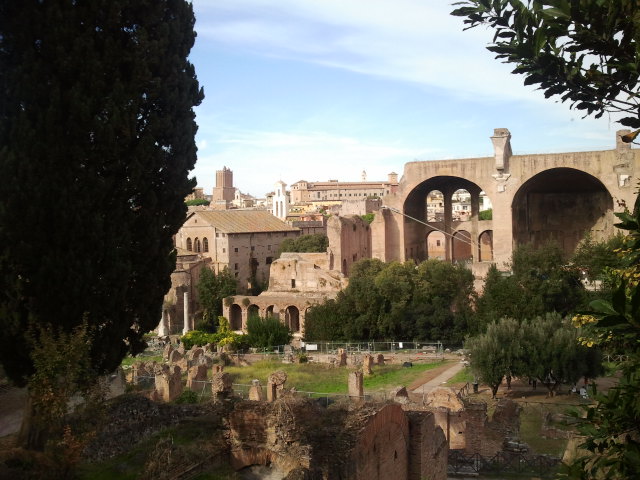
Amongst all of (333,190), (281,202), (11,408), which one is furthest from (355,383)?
(333,190)

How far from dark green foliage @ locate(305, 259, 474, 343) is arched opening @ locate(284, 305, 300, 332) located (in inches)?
205

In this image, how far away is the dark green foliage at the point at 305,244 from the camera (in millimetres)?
46281

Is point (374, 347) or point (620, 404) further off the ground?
point (620, 404)

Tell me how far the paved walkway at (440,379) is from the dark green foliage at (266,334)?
841 centimetres

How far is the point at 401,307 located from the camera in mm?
27703

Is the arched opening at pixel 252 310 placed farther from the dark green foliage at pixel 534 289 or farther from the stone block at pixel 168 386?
the stone block at pixel 168 386

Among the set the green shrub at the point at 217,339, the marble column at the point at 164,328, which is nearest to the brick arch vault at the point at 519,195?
the green shrub at the point at 217,339

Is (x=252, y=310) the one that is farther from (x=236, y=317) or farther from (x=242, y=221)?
(x=242, y=221)

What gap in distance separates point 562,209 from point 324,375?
61.3ft

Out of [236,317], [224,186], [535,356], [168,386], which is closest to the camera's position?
[168,386]

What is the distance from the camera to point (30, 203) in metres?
7.33

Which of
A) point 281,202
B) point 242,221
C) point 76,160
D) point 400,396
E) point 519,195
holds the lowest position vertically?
point 400,396

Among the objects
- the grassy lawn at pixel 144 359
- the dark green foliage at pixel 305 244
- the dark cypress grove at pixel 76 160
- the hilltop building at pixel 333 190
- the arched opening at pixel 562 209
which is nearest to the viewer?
the dark cypress grove at pixel 76 160

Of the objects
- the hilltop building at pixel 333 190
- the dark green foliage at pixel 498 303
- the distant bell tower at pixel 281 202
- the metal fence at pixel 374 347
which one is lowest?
the metal fence at pixel 374 347
